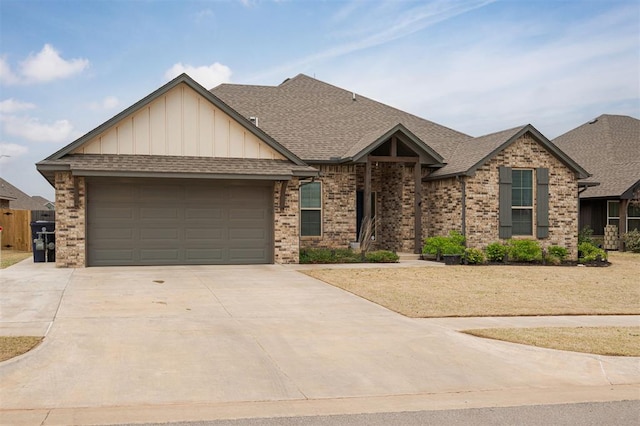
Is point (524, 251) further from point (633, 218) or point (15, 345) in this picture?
point (15, 345)

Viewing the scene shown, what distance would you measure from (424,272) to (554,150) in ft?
26.5

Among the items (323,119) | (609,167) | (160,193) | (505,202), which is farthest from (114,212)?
(609,167)

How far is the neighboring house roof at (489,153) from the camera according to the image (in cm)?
2233

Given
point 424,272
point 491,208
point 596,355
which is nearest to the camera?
point 596,355

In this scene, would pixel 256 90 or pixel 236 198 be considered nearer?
pixel 236 198

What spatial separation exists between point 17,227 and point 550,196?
75.7 feet

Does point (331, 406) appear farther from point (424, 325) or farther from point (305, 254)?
point (305, 254)

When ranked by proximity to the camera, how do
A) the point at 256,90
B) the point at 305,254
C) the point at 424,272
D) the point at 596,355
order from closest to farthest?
the point at 596,355 → the point at 424,272 → the point at 305,254 → the point at 256,90

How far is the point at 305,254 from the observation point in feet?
68.7

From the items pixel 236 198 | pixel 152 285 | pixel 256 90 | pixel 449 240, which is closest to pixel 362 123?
pixel 256 90

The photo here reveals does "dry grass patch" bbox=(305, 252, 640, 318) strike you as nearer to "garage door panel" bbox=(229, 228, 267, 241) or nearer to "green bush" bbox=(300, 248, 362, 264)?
"green bush" bbox=(300, 248, 362, 264)

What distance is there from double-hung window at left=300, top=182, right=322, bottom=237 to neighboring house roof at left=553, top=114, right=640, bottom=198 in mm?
14424

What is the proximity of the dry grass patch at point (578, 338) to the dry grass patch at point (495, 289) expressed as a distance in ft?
5.01

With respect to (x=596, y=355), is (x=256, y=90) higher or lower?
higher
